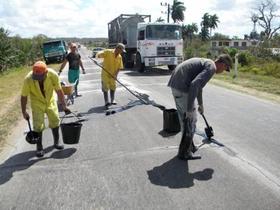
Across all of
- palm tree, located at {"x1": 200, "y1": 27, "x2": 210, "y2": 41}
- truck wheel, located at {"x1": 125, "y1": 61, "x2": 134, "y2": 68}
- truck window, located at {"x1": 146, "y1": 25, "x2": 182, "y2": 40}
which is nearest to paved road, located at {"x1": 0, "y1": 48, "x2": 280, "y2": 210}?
truck window, located at {"x1": 146, "y1": 25, "x2": 182, "y2": 40}

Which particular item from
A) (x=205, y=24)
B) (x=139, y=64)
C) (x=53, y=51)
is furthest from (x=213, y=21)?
(x=139, y=64)

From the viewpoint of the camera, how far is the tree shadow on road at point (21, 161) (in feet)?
20.9

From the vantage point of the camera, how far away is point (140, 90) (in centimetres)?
1623

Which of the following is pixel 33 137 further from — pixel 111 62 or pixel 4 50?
pixel 4 50

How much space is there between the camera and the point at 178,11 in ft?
275

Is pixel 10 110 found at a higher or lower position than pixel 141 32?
lower

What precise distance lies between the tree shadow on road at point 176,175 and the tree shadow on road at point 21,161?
1780 millimetres

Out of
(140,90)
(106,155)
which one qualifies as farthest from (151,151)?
(140,90)

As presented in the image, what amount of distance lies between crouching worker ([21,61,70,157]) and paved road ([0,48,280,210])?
587mm

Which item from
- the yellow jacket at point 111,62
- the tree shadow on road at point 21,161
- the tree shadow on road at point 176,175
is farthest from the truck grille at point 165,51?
the tree shadow on road at point 176,175

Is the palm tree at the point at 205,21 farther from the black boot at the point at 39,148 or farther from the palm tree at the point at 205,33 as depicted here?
the black boot at the point at 39,148

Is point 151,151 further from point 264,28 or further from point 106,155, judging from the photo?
point 264,28

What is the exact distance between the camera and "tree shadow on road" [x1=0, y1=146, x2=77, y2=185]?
638 centimetres

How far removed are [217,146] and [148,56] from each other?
1713cm
